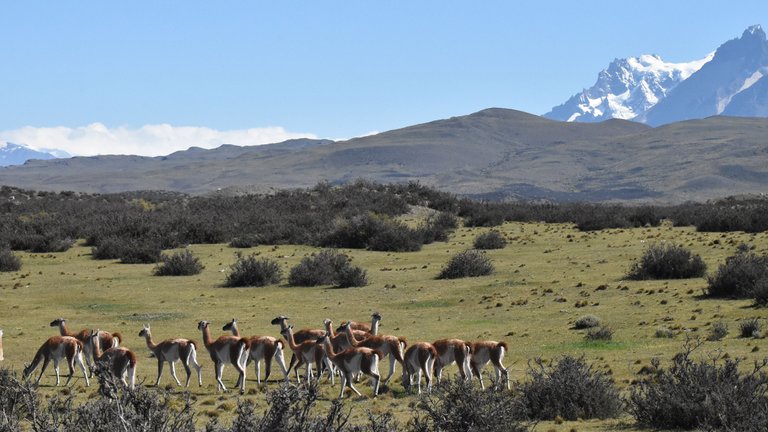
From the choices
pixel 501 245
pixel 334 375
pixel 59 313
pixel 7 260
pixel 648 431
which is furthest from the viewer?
pixel 501 245

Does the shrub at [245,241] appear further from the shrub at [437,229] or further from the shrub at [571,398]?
the shrub at [571,398]

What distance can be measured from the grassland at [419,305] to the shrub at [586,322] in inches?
18.3

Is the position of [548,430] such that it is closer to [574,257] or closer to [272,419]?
[272,419]

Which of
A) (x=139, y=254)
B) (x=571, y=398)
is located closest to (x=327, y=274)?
(x=139, y=254)

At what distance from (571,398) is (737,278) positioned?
48.5 ft

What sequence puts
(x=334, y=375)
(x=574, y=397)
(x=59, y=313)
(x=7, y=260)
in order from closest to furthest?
(x=574, y=397)
(x=334, y=375)
(x=59, y=313)
(x=7, y=260)

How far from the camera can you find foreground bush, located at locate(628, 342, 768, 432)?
11.1m

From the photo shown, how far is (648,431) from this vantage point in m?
12.3

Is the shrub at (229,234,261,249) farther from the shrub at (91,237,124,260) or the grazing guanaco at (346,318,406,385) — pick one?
the grazing guanaco at (346,318,406,385)

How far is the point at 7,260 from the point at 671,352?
28.6m

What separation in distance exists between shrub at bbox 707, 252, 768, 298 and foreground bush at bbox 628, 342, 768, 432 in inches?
557

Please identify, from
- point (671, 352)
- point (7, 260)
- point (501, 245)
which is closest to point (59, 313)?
point (7, 260)

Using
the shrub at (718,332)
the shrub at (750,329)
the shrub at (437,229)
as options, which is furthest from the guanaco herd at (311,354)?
the shrub at (437,229)

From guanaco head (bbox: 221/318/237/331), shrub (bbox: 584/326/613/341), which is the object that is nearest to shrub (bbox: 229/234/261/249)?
shrub (bbox: 584/326/613/341)
